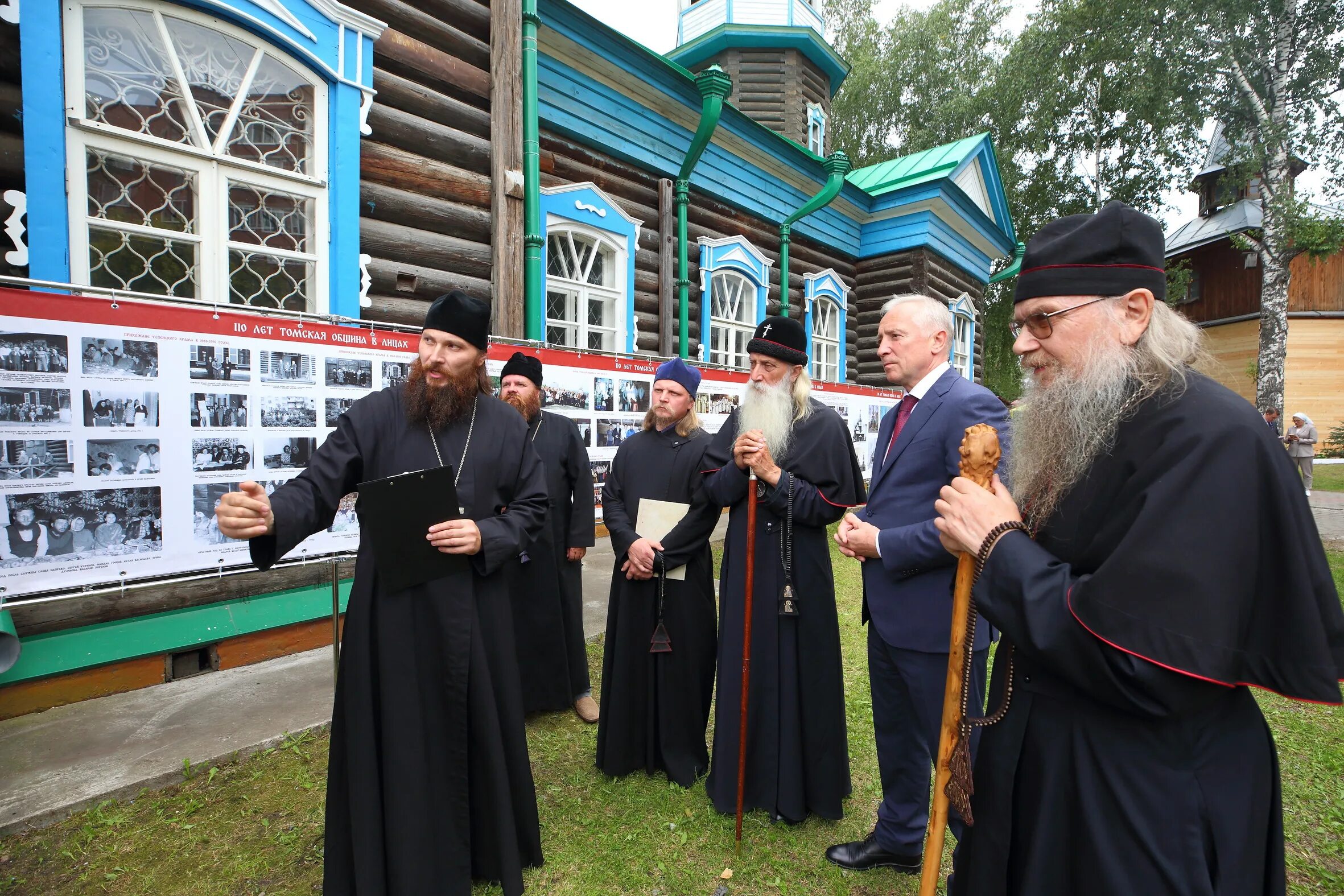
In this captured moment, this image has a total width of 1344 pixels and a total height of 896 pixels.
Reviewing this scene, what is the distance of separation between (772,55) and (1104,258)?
49.0ft

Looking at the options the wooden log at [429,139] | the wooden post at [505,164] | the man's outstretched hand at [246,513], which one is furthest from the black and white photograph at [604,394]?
the man's outstretched hand at [246,513]

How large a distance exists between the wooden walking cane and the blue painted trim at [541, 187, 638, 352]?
396cm

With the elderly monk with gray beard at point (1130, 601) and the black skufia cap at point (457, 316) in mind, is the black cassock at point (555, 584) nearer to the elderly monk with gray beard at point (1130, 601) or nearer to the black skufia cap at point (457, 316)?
the black skufia cap at point (457, 316)

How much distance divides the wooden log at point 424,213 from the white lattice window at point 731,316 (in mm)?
3977

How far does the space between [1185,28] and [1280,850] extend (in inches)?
797

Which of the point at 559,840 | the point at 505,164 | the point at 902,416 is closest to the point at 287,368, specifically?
the point at 505,164

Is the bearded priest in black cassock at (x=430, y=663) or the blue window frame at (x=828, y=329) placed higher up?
the blue window frame at (x=828, y=329)

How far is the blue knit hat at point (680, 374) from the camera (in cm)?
355

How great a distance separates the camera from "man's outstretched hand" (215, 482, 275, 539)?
1.95 metres

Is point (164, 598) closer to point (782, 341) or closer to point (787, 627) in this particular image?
point (787, 627)

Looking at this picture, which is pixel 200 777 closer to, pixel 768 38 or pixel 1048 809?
pixel 1048 809

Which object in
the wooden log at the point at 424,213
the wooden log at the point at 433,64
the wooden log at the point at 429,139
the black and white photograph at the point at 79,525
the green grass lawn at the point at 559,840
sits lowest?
the green grass lawn at the point at 559,840

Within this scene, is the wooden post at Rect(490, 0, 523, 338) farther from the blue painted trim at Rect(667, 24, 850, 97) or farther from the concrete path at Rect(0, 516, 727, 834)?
the blue painted trim at Rect(667, 24, 850, 97)

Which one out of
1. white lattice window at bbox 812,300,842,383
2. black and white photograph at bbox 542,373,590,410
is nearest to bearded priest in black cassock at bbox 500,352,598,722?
black and white photograph at bbox 542,373,590,410
